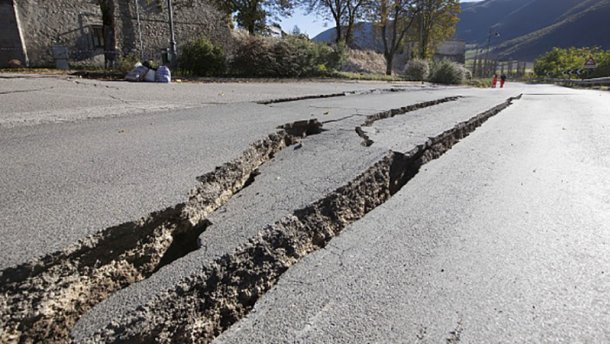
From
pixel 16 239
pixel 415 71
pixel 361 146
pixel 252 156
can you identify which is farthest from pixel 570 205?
pixel 415 71

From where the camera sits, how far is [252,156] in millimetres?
2693

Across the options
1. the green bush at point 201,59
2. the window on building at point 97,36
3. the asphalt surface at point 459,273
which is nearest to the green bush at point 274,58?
the green bush at point 201,59

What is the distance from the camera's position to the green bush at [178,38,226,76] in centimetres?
1319

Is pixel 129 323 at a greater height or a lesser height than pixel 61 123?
lesser

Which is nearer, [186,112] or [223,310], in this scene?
[223,310]

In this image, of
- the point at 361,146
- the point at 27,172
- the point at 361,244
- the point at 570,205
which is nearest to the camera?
the point at 361,244

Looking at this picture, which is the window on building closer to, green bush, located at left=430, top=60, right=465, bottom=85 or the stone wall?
the stone wall

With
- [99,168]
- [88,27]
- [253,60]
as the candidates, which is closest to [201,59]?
[253,60]

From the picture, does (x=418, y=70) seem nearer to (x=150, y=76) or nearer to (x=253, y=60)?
(x=253, y=60)

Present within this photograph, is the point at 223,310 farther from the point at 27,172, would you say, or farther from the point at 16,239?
the point at 27,172

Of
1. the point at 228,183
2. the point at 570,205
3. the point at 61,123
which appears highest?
the point at 61,123

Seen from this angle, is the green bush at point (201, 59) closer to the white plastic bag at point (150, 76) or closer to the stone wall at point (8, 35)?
the white plastic bag at point (150, 76)

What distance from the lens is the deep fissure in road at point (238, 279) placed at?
3.46 feet

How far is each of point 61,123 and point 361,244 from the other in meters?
3.61
